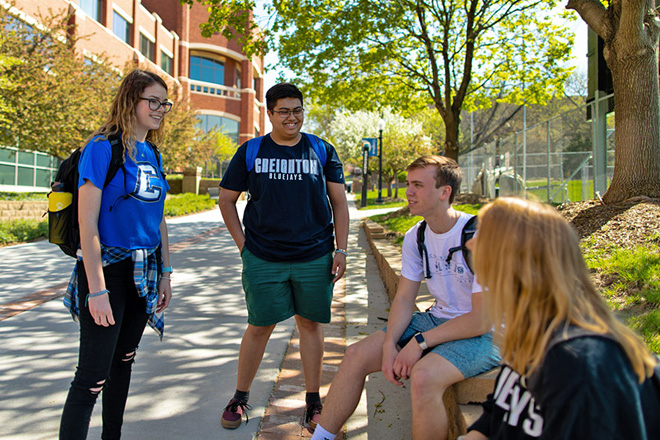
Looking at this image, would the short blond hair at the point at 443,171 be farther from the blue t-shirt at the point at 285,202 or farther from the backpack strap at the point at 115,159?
the backpack strap at the point at 115,159

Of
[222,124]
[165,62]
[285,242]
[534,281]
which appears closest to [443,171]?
[285,242]

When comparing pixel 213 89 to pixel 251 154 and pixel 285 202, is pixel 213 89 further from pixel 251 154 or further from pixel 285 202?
pixel 285 202

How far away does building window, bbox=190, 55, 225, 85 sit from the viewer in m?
44.1

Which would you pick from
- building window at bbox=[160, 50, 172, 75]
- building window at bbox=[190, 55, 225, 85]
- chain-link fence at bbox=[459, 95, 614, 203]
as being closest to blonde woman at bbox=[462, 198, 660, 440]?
chain-link fence at bbox=[459, 95, 614, 203]

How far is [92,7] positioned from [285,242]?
92.9 feet

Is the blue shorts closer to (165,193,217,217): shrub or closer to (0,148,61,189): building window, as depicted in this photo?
(165,193,217,217): shrub

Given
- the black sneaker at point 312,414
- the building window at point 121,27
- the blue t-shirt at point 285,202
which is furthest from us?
the building window at point 121,27

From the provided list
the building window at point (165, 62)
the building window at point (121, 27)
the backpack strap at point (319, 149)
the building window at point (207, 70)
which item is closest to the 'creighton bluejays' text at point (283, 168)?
the backpack strap at point (319, 149)

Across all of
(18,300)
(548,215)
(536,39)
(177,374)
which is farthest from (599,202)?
(536,39)

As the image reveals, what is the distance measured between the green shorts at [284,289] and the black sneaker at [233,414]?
0.48 meters

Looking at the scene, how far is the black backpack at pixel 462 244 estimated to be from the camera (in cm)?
262

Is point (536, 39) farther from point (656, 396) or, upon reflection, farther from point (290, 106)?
point (656, 396)

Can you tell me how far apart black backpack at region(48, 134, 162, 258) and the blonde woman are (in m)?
1.68

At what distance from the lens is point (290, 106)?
10.3ft
